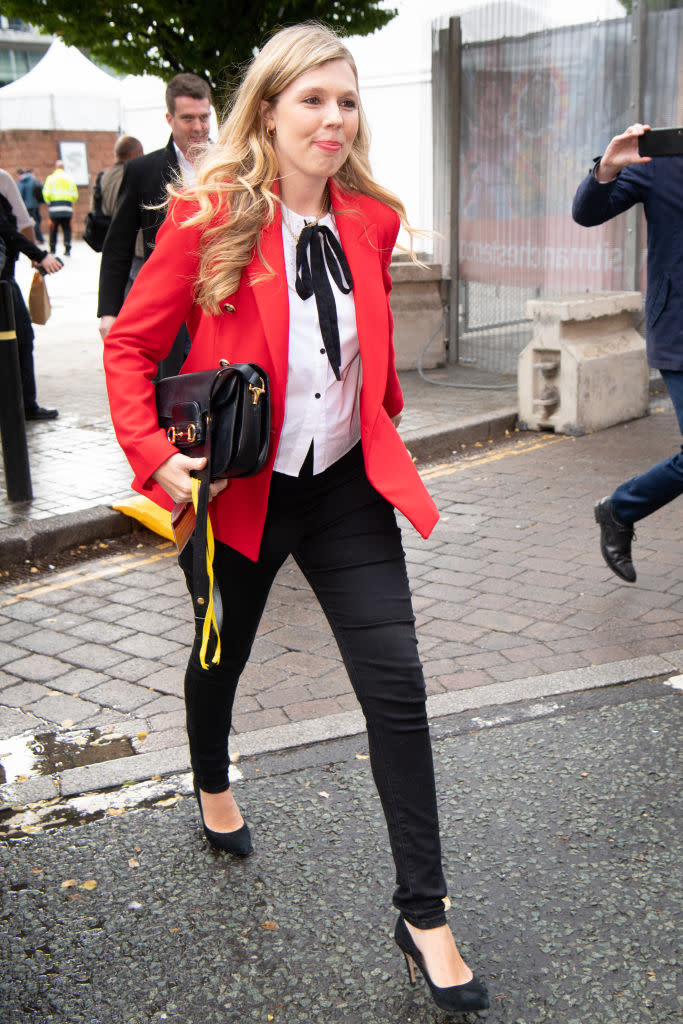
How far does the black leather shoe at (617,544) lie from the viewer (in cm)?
523

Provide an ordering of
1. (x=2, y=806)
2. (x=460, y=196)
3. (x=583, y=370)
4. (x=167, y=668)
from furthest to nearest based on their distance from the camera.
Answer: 1. (x=460, y=196)
2. (x=583, y=370)
3. (x=167, y=668)
4. (x=2, y=806)

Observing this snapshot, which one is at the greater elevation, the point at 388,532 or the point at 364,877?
the point at 388,532

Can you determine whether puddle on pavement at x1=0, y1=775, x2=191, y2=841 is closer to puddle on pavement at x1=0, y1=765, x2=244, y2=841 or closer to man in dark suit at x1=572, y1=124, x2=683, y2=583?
puddle on pavement at x1=0, y1=765, x2=244, y2=841

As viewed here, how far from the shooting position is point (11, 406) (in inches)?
256

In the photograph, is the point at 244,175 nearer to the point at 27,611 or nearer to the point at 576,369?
the point at 27,611

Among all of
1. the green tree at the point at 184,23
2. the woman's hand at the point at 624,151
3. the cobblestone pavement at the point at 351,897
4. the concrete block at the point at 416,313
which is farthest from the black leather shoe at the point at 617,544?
the concrete block at the point at 416,313

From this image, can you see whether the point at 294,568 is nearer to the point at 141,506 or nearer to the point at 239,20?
the point at 141,506

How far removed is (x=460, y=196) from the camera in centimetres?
1084

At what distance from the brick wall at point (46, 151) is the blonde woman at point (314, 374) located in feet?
111

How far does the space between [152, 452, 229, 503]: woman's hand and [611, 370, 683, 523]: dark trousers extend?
291 centimetres

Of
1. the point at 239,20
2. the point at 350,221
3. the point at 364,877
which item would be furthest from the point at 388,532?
the point at 239,20

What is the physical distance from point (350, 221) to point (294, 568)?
3177mm

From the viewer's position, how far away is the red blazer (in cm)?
260

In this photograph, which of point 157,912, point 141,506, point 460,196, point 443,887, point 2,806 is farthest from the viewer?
point 460,196
